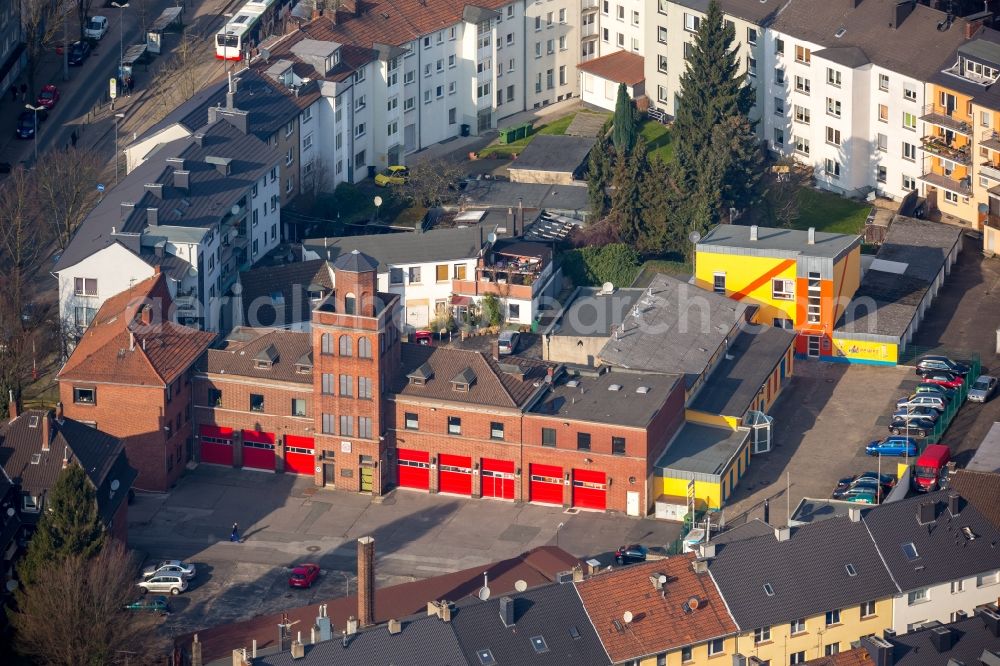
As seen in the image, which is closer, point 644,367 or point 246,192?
point 644,367

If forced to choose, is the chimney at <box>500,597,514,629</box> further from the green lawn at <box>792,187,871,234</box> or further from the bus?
the bus

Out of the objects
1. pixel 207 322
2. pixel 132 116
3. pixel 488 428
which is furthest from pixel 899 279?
pixel 132 116

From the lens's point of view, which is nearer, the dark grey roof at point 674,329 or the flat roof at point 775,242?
the dark grey roof at point 674,329

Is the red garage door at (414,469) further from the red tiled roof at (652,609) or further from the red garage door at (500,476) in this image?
the red tiled roof at (652,609)

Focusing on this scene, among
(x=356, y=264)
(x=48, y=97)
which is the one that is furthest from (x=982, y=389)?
(x=48, y=97)

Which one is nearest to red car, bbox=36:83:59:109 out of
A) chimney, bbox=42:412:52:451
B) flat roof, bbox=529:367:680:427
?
chimney, bbox=42:412:52:451

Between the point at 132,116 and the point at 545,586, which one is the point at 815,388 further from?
the point at 132,116

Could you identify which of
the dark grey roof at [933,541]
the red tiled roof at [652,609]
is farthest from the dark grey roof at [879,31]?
the red tiled roof at [652,609]
